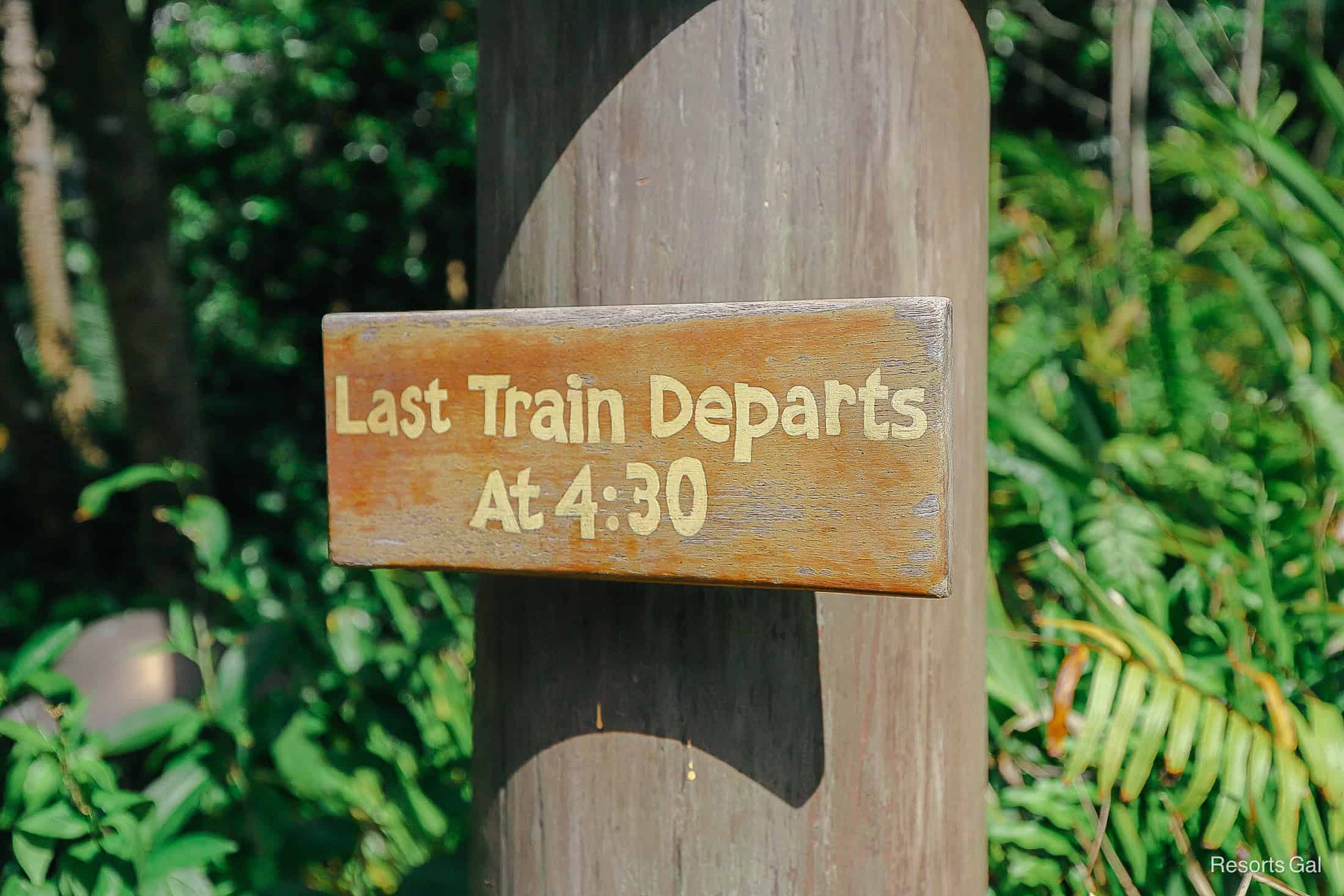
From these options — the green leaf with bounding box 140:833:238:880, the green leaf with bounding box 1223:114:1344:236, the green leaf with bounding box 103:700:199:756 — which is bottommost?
the green leaf with bounding box 140:833:238:880

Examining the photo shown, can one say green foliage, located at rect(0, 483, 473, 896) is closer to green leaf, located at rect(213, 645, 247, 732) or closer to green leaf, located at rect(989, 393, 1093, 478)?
green leaf, located at rect(213, 645, 247, 732)

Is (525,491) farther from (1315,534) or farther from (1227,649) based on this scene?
(1315,534)

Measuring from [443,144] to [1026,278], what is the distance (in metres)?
2.50

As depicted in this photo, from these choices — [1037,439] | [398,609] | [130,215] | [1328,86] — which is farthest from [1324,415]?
[130,215]

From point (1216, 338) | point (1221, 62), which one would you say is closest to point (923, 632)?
point (1216, 338)

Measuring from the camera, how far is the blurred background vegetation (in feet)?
4.52

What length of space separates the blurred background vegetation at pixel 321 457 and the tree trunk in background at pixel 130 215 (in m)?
0.01

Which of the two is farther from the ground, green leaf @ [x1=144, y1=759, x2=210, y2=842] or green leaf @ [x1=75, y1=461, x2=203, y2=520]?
green leaf @ [x1=75, y1=461, x2=203, y2=520]

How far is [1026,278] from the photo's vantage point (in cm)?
336

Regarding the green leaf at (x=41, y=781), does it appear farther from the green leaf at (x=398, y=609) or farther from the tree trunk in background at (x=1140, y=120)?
the tree trunk in background at (x=1140, y=120)

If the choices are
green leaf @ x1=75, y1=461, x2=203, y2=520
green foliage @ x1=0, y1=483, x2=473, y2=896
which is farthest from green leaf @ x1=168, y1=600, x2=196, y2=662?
green leaf @ x1=75, y1=461, x2=203, y2=520

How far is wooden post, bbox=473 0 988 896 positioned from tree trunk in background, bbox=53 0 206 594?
7.84 ft

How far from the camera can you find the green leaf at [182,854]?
1.24 meters

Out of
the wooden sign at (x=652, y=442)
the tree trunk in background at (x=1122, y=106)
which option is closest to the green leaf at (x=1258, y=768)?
the wooden sign at (x=652, y=442)
